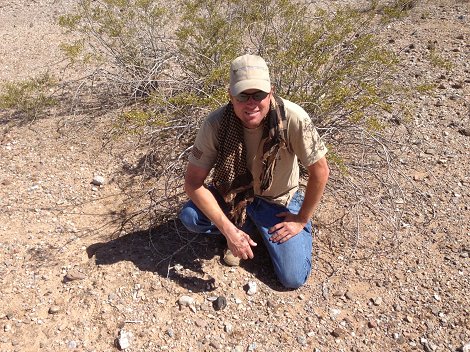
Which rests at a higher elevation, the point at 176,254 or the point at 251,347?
the point at 176,254

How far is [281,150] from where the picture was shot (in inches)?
93.9

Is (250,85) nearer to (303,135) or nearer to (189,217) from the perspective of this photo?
(303,135)

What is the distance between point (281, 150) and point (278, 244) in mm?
606

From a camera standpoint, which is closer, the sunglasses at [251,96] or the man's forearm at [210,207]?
the sunglasses at [251,96]

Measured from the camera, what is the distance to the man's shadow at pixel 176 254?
108 inches

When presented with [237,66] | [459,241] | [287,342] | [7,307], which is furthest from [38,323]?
[459,241]

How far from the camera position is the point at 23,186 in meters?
3.53

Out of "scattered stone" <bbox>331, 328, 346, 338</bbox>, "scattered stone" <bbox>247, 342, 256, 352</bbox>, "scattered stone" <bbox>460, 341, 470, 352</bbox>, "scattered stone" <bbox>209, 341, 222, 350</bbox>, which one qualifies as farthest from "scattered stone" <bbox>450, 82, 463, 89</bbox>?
"scattered stone" <bbox>209, 341, 222, 350</bbox>

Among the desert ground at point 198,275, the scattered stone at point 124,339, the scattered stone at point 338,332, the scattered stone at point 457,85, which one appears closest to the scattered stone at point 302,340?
the desert ground at point 198,275

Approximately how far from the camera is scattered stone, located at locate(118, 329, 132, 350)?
2369 mm

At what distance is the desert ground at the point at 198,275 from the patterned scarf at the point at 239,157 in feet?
1.60

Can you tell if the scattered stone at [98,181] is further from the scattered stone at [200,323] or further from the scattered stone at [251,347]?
the scattered stone at [251,347]

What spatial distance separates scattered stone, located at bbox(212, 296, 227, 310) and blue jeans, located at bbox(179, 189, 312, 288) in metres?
0.36

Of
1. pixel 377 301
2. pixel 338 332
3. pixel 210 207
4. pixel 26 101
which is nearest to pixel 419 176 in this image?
pixel 377 301
